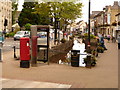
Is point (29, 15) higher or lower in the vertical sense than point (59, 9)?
higher

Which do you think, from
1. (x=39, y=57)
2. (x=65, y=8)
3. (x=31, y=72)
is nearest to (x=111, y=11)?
(x=65, y=8)

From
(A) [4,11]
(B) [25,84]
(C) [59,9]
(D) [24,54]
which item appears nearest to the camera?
(B) [25,84]

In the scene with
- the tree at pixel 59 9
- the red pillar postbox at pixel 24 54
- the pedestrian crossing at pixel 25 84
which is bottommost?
the pedestrian crossing at pixel 25 84

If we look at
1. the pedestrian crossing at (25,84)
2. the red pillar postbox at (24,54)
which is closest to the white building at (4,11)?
the red pillar postbox at (24,54)

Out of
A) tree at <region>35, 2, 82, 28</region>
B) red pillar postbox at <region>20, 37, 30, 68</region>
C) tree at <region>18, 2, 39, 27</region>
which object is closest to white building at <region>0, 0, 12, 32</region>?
tree at <region>18, 2, 39, 27</region>

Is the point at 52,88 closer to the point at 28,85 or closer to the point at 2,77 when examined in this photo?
the point at 28,85

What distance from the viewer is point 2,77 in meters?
10.6

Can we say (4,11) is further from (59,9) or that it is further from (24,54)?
(24,54)

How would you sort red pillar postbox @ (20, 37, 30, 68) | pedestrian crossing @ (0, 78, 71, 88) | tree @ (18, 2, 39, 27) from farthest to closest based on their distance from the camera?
tree @ (18, 2, 39, 27), red pillar postbox @ (20, 37, 30, 68), pedestrian crossing @ (0, 78, 71, 88)

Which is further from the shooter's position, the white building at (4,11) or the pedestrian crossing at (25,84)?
the white building at (4,11)

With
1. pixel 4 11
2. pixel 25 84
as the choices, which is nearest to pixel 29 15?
pixel 4 11

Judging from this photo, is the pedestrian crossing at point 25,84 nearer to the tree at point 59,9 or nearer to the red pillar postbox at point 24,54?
the red pillar postbox at point 24,54

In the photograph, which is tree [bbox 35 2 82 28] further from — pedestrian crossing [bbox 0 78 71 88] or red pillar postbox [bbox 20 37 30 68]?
pedestrian crossing [bbox 0 78 71 88]

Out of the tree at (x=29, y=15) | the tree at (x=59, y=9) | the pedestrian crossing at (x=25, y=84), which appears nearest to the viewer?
the pedestrian crossing at (x=25, y=84)
